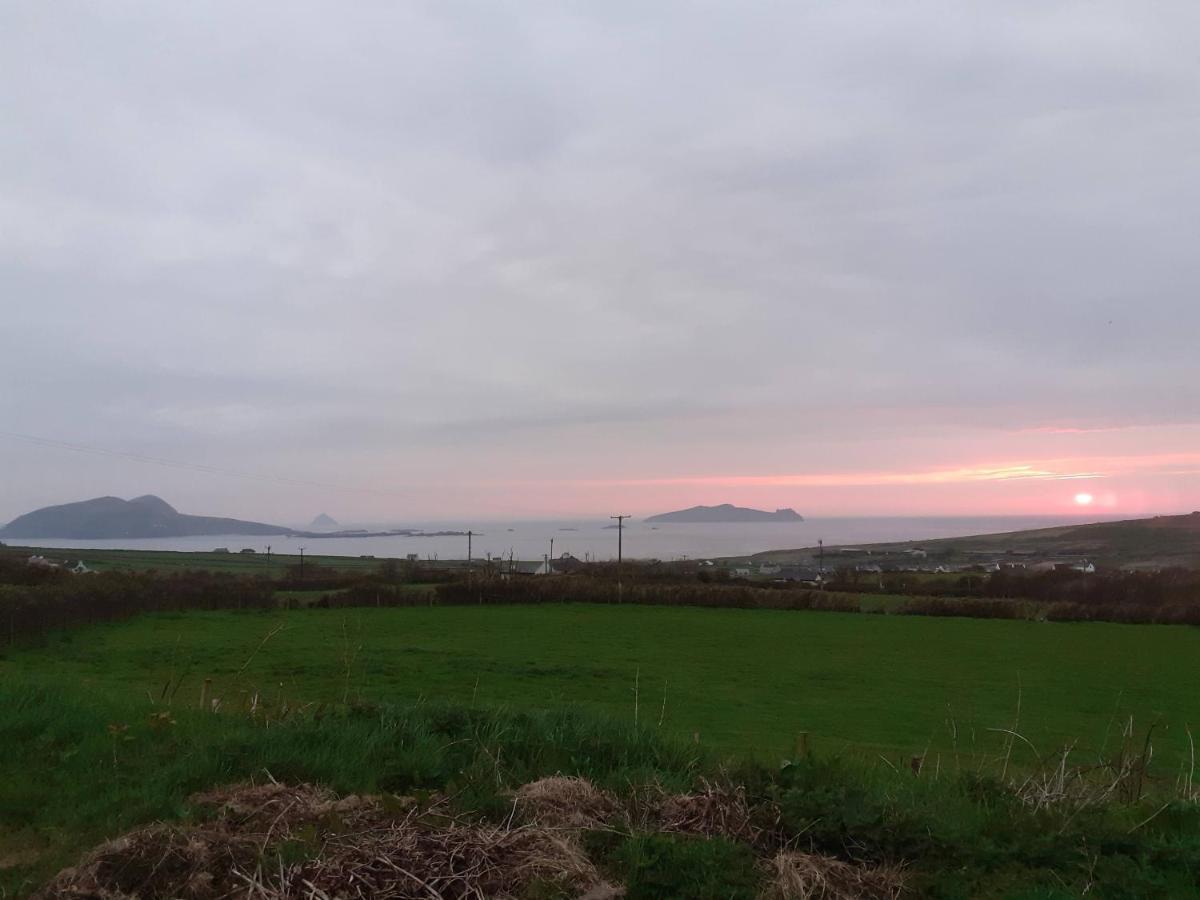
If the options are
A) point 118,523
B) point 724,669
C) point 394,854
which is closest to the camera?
point 394,854

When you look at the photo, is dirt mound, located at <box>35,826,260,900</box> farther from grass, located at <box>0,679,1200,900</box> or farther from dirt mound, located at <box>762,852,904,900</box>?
dirt mound, located at <box>762,852,904,900</box>

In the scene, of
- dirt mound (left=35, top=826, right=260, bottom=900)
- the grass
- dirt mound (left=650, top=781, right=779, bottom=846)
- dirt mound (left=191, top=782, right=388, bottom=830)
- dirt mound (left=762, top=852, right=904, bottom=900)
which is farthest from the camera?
dirt mound (left=650, top=781, right=779, bottom=846)

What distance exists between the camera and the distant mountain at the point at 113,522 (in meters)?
A: 120

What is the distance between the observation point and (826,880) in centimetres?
353

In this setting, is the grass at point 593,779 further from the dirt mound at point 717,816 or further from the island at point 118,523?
the island at point 118,523

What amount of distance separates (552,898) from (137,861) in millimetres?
1586

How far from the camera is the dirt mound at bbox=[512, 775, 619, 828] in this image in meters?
3.95

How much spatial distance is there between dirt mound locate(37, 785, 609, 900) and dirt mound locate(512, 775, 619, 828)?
→ 0.54 ft

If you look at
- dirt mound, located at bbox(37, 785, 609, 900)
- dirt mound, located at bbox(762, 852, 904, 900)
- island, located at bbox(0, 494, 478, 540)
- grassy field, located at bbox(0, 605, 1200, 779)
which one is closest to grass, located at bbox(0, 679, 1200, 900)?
dirt mound, located at bbox(762, 852, 904, 900)

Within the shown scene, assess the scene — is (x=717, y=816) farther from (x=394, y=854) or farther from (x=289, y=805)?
(x=289, y=805)

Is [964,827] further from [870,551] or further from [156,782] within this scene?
[870,551]

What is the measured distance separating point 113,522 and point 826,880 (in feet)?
447

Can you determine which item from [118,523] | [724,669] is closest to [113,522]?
[118,523]

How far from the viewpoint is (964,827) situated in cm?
409
